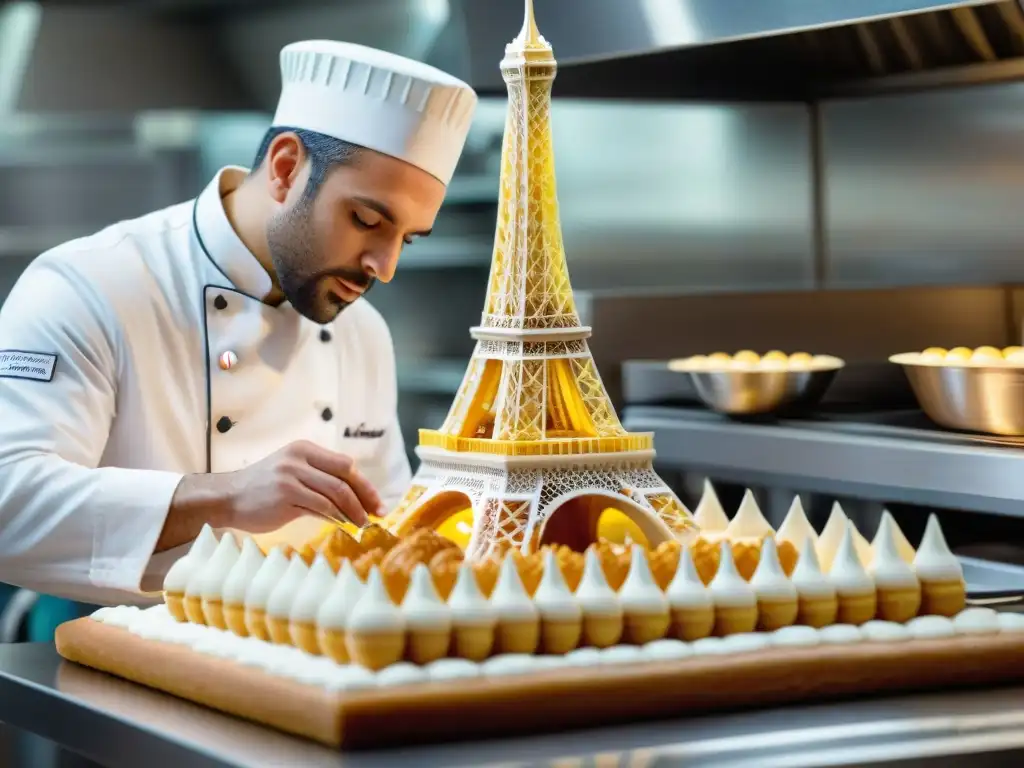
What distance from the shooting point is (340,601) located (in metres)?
1.24

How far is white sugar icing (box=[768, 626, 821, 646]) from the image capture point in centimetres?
132

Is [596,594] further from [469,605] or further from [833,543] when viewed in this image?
[833,543]

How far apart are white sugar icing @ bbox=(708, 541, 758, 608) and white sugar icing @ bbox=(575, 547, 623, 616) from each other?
90 mm

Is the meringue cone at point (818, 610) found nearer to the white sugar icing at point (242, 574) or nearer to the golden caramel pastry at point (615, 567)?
the golden caramel pastry at point (615, 567)

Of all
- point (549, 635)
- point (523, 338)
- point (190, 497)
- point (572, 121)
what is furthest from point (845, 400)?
point (549, 635)

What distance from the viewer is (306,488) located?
164 cm

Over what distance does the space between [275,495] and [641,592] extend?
1.59 ft

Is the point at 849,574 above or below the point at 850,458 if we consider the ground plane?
below

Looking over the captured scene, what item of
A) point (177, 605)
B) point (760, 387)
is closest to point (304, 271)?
point (177, 605)

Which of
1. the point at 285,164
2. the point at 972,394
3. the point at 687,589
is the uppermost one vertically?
the point at 285,164

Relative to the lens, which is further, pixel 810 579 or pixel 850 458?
pixel 850 458

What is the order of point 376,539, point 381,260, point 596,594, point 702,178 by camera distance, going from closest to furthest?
point 596,594, point 376,539, point 381,260, point 702,178

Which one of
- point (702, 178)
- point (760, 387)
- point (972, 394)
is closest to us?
point (972, 394)

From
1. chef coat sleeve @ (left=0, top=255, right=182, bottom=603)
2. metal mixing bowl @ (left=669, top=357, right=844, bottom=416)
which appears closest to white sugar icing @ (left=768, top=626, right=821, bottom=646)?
chef coat sleeve @ (left=0, top=255, right=182, bottom=603)
